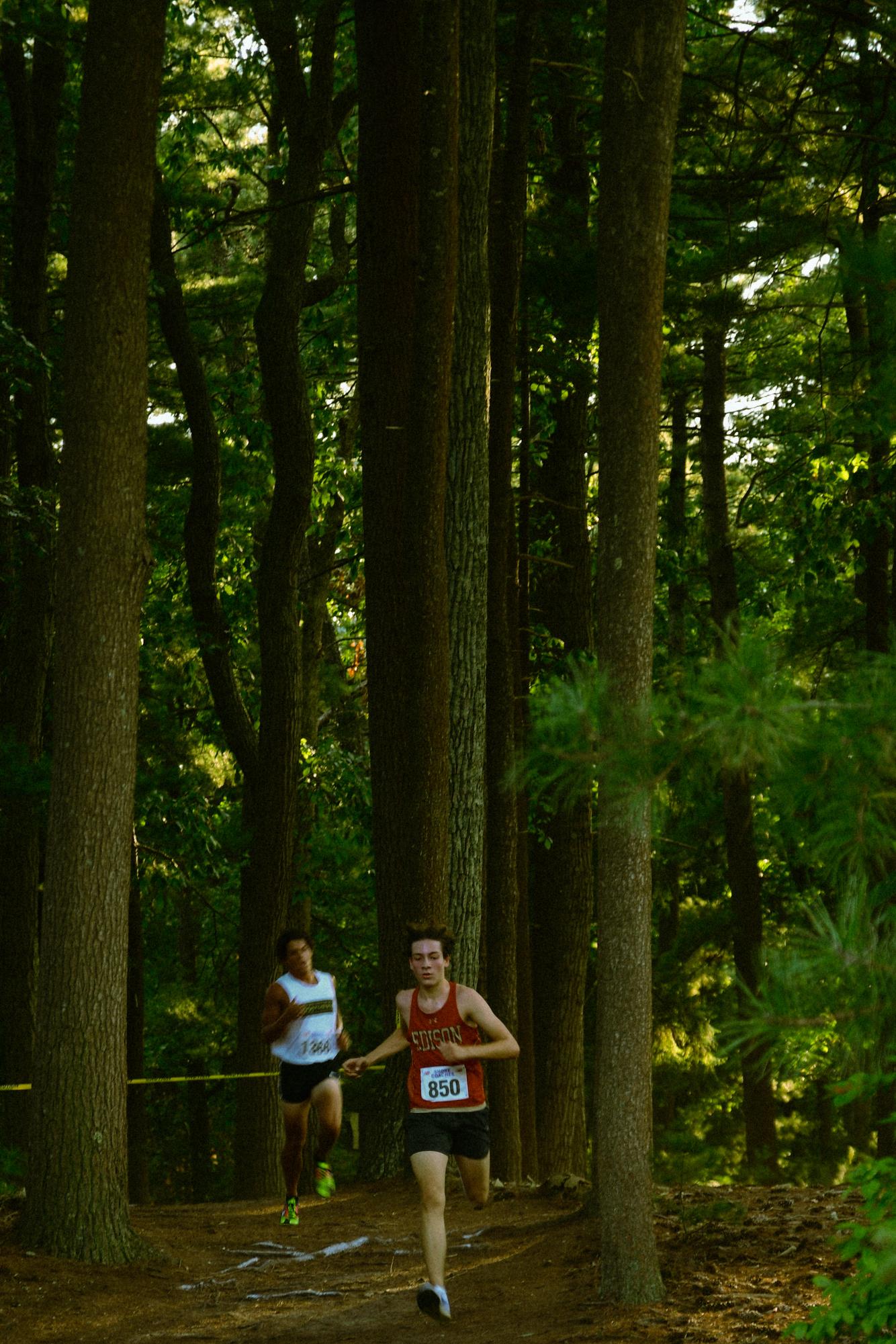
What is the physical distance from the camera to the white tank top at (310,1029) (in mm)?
9555

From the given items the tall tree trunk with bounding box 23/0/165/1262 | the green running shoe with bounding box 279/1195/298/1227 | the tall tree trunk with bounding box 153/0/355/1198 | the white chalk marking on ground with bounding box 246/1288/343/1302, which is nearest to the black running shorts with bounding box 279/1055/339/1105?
the green running shoe with bounding box 279/1195/298/1227

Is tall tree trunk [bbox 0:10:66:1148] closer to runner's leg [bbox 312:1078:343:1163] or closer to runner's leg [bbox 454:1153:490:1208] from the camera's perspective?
runner's leg [bbox 312:1078:343:1163]

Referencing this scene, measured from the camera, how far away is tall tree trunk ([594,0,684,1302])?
6922 mm

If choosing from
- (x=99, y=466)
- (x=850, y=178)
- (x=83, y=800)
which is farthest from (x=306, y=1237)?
(x=850, y=178)

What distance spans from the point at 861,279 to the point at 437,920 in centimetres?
774

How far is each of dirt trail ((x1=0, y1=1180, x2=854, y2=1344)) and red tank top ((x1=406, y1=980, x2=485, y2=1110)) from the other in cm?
108

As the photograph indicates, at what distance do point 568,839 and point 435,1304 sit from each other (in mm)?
9950

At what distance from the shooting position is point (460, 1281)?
7.95 m

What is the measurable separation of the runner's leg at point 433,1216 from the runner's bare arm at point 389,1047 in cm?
66

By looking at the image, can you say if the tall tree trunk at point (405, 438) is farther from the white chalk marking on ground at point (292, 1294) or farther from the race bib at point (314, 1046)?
the white chalk marking on ground at point (292, 1294)

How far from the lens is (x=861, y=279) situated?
402cm

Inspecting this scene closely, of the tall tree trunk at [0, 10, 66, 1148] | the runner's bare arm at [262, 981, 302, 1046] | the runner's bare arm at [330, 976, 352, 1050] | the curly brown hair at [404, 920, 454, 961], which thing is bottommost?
the runner's bare arm at [330, 976, 352, 1050]

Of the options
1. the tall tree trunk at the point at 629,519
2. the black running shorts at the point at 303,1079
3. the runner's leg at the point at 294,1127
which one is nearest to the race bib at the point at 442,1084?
the tall tree trunk at the point at 629,519

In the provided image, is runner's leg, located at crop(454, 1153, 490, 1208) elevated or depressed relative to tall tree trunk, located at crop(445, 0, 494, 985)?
depressed
